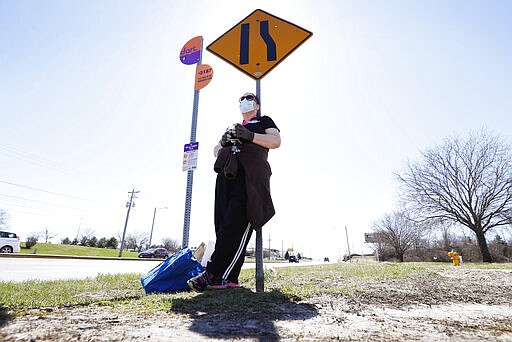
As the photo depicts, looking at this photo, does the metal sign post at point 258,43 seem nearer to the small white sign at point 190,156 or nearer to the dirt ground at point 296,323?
the dirt ground at point 296,323

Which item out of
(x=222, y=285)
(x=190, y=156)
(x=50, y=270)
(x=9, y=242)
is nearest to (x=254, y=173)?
(x=222, y=285)

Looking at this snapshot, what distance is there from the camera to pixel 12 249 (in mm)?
16953

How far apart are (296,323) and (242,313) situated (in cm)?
30

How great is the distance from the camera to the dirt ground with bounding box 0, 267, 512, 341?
1004 millimetres

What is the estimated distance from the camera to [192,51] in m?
6.29

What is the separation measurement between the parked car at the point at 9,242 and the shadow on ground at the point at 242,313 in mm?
21481

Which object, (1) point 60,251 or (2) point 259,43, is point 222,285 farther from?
(1) point 60,251

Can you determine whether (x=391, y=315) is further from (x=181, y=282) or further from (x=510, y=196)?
(x=510, y=196)

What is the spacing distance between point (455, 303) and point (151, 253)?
35.2 meters

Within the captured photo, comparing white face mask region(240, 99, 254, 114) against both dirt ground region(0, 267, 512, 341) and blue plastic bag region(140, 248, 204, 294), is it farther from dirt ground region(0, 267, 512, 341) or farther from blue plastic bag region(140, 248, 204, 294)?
dirt ground region(0, 267, 512, 341)

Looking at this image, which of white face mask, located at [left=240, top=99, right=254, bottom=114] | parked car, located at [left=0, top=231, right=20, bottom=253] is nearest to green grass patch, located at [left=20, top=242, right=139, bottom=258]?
parked car, located at [left=0, top=231, right=20, bottom=253]

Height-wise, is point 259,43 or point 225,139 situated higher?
point 259,43

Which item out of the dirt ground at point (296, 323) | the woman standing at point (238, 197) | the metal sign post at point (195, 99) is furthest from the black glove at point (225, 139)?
the metal sign post at point (195, 99)

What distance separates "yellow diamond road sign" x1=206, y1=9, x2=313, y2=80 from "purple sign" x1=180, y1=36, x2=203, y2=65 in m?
3.31
